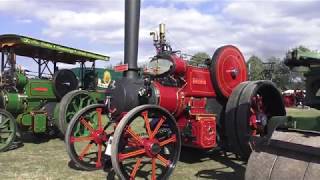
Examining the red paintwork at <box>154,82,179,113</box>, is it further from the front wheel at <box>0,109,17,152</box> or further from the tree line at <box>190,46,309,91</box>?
the front wheel at <box>0,109,17,152</box>

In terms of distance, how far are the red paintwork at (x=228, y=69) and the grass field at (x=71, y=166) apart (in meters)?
1.11

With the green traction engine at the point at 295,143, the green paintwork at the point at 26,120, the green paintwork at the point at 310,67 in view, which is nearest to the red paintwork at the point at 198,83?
the green traction engine at the point at 295,143

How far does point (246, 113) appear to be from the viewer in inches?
236

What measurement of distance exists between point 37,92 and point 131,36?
4.09m

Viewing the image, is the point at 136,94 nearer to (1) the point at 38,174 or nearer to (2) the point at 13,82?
(1) the point at 38,174

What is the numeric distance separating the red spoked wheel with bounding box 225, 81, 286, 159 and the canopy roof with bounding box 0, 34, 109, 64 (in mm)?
4488

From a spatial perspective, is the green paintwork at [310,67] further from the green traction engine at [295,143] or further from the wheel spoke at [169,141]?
the wheel spoke at [169,141]

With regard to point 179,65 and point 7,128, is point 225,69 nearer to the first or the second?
point 179,65

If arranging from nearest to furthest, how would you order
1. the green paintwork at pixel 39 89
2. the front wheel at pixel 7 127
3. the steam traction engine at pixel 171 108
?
the steam traction engine at pixel 171 108 < the front wheel at pixel 7 127 < the green paintwork at pixel 39 89

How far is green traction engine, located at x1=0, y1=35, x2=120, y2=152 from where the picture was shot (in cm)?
859

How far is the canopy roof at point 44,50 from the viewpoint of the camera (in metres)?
8.67

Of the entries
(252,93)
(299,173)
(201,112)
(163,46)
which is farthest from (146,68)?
(299,173)

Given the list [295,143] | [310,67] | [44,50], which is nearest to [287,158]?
[295,143]

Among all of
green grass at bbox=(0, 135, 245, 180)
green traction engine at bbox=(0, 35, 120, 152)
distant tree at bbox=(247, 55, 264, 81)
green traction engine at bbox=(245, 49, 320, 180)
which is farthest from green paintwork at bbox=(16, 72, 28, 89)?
green traction engine at bbox=(245, 49, 320, 180)
